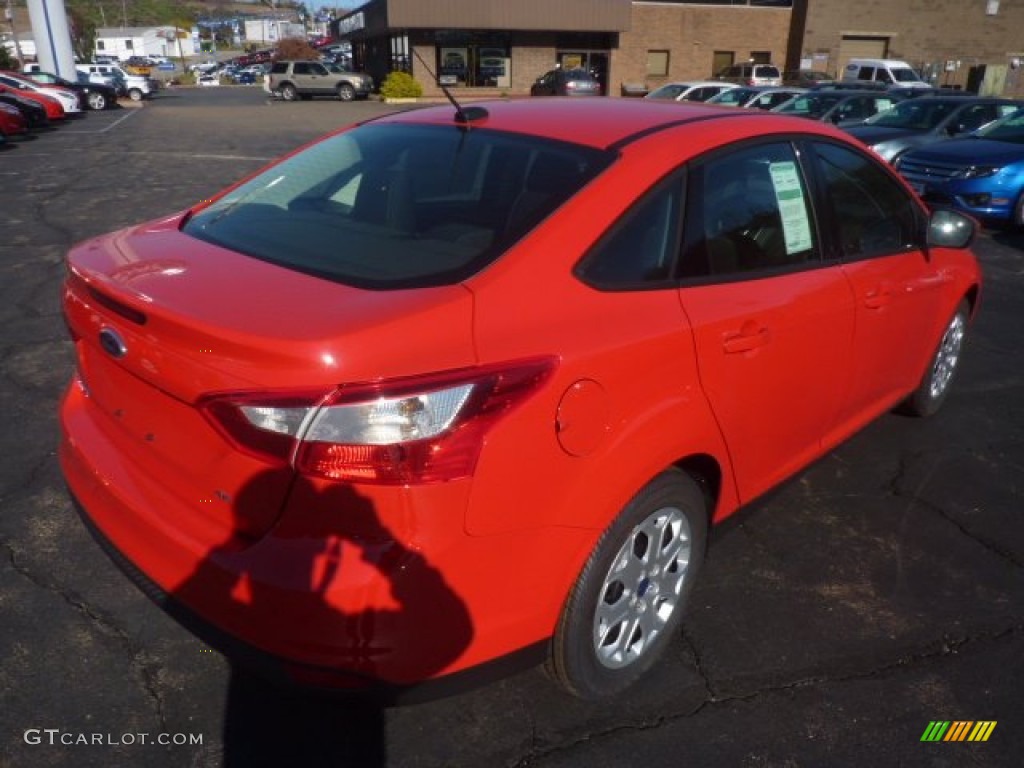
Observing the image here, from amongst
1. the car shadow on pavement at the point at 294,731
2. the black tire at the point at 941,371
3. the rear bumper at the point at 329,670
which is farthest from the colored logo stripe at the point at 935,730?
the black tire at the point at 941,371

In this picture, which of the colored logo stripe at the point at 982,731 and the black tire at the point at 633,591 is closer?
the black tire at the point at 633,591

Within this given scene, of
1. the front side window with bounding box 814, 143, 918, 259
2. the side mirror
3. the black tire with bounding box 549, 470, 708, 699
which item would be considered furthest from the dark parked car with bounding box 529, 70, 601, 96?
the black tire with bounding box 549, 470, 708, 699

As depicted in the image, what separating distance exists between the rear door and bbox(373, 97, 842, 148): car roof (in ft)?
0.61

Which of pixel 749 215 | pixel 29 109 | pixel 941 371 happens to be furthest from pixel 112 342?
pixel 29 109

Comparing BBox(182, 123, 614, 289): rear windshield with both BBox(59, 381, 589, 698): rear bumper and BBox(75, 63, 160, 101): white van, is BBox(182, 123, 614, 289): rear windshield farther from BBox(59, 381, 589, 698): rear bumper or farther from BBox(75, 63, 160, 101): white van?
BBox(75, 63, 160, 101): white van

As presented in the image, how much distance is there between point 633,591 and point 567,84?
31883 millimetres

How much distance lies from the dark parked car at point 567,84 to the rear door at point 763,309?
29.8 meters

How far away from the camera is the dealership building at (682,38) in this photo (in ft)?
125

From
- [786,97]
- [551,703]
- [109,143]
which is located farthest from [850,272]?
[109,143]

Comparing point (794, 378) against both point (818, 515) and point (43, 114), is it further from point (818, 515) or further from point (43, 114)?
point (43, 114)

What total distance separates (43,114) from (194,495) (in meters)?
25.0

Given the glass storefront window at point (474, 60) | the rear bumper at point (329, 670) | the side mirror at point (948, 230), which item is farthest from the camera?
the glass storefront window at point (474, 60)

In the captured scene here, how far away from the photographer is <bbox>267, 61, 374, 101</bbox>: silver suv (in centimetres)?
4028
